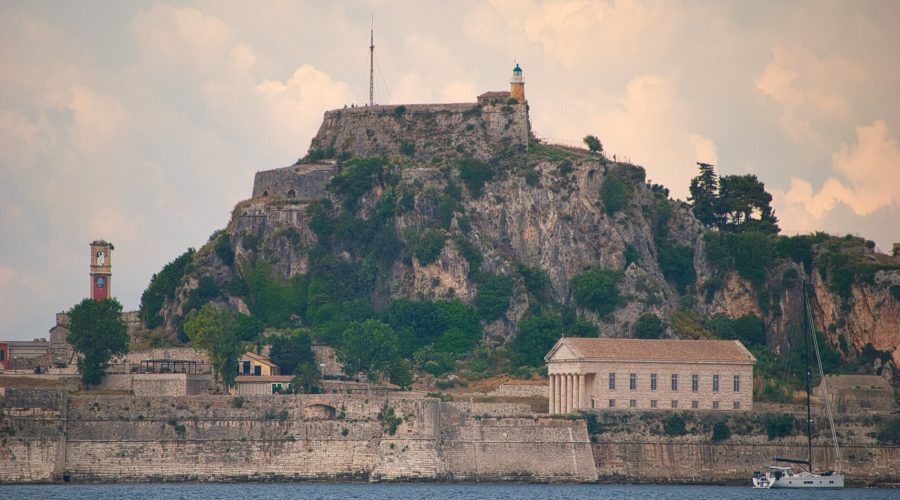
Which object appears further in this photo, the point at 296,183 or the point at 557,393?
the point at 296,183

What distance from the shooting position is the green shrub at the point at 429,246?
142 meters

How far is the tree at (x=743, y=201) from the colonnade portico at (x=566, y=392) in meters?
35.1

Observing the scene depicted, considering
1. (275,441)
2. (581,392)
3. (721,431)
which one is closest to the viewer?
(275,441)

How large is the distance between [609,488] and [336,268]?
3541 cm

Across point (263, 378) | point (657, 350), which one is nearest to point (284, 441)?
point (263, 378)

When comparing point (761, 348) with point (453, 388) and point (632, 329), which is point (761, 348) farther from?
point (453, 388)

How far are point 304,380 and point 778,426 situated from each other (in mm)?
29325

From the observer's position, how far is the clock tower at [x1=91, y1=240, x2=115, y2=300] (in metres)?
139

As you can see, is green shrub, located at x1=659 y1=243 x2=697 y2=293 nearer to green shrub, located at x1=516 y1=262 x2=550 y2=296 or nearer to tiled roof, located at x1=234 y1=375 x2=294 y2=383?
green shrub, located at x1=516 y1=262 x2=550 y2=296

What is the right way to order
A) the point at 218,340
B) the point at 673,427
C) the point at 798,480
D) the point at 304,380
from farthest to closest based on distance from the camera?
1. the point at 304,380
2. the point at 218,340
3. the point at 673,427
4. the point at 798,480

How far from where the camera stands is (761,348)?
141 metres

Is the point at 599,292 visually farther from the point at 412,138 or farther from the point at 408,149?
the point at 412,138

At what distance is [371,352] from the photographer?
131m

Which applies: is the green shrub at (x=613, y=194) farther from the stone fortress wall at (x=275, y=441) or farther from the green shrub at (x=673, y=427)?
the stone fortress wall at (x=275, y=441)
